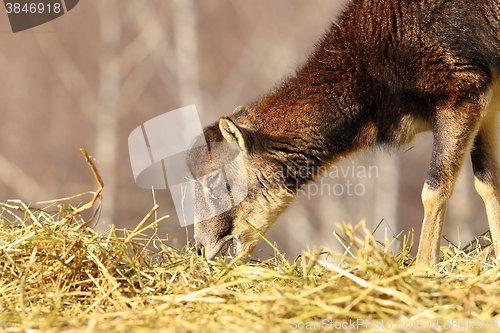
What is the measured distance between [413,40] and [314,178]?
4.74 feet

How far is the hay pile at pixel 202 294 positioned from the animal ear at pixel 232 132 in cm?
126

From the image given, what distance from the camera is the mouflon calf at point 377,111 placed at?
412 cm

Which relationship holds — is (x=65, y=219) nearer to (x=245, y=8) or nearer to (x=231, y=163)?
(x=231, y=163)

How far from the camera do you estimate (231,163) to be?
15.5 ft

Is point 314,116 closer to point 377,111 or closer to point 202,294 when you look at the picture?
point 377,111

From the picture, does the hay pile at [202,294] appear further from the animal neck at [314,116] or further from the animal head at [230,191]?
the animal neck at [314,116]

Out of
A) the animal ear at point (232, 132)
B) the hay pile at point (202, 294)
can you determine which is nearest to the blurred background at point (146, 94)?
the animal ear at point (232, 132)

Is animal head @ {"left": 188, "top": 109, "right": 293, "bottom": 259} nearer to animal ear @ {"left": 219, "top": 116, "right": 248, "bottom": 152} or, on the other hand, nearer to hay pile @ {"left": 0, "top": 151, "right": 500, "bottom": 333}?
animal ear @ {"left": 219, "top": 116, "right": 248, "bottom": 152}

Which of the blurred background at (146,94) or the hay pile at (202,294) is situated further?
the blurred background at (146,94)

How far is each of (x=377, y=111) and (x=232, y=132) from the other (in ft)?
4.08

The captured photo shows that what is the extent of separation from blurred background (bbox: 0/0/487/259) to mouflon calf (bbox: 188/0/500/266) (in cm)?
938

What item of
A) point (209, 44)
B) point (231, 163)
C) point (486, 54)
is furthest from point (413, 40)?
point (209, 44)

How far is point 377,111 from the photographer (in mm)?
4586

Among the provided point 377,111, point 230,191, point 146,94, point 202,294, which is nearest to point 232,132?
point 230,191
